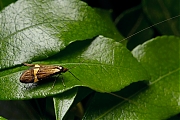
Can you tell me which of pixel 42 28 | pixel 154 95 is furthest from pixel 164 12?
pixel 42 28

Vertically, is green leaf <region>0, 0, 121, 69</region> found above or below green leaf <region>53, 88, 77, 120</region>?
above

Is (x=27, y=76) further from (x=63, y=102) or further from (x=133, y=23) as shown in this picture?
(x=133, y=23)

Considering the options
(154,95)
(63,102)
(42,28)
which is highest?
(42,28)

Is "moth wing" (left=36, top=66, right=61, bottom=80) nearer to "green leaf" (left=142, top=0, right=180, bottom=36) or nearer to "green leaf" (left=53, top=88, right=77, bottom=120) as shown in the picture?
"green leaf" (left=53, top=88, right=77, bottom=120)

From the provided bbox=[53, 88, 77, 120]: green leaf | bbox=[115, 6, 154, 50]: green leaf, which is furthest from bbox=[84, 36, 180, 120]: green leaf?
bbox=[115, 6, 154, 50]: green leaf

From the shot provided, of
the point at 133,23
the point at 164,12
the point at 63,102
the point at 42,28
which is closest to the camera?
the point at 63,102

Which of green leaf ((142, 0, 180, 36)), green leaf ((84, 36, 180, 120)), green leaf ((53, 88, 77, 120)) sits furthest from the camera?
green leaf ((142, 0, 180, 36))
